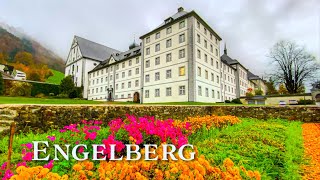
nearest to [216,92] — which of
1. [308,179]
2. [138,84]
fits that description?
[138,84]

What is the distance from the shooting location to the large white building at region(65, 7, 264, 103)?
2644cm

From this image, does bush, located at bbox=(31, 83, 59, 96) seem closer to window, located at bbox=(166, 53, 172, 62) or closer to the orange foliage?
window, located at bbox=(166, 53, 172, 62)

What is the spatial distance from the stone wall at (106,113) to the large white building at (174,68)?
11895mm

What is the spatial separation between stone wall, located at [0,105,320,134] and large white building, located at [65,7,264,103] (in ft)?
39.0

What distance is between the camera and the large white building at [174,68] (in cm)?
2644

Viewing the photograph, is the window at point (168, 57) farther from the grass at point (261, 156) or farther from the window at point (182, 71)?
the grass at point (261, 156)

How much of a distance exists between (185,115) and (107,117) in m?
5.15

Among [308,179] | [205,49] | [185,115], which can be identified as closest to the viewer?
[308,179]

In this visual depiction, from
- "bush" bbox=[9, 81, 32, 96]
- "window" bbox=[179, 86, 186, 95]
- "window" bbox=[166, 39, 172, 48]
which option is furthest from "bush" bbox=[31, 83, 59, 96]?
"window" bbox=[179, 86, 186, 95]

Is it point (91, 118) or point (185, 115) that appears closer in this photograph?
point (91, 118)

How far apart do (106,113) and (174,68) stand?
20.6m

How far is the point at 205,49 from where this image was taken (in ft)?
96.1

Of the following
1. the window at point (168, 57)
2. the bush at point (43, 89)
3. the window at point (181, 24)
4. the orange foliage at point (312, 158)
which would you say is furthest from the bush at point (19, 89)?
the orange foliage at point (312, 158)

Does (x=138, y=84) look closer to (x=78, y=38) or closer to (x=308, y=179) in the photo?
(x=78, y=38)
